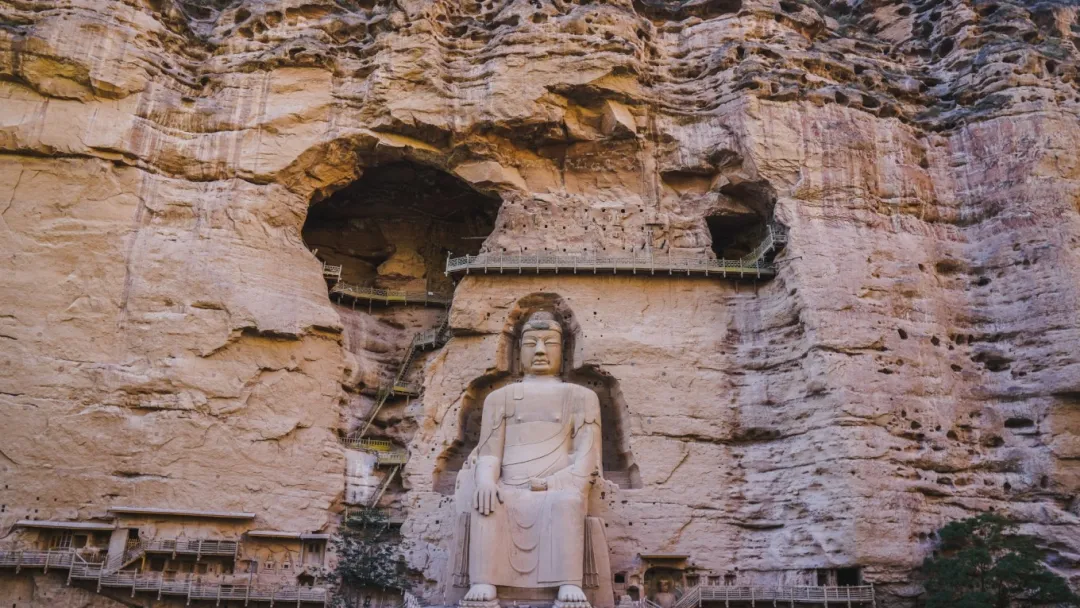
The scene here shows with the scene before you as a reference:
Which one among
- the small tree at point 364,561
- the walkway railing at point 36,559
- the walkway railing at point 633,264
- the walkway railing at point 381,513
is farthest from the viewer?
the walkway railing at point 633,264

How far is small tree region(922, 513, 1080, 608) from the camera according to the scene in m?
14.3

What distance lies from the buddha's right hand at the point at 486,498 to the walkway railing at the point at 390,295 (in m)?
8.03

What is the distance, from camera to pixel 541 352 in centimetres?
1692

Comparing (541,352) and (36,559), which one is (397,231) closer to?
(541,352)

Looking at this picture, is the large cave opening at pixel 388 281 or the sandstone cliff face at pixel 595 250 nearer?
the sandstone cliff face at pixel 595 250

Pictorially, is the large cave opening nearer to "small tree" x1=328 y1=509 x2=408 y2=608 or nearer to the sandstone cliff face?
the sandstone cliff face

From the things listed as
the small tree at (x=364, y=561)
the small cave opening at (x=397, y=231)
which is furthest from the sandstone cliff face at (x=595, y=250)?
the small cave opening at (x=397, y=231)

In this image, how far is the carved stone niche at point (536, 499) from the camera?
1384cm

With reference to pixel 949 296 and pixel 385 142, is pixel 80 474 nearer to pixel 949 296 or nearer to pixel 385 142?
pixel 385 142

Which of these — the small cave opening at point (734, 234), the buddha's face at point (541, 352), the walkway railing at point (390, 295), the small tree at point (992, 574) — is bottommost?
the small tree at point (992, 574)

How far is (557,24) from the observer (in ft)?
67.9

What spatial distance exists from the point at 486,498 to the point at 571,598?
205 centimetres

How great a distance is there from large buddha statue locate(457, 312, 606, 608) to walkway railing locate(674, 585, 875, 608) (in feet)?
9.40

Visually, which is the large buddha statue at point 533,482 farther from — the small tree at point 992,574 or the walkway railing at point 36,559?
the walkway railing at point 36,559
